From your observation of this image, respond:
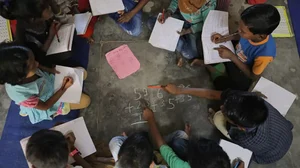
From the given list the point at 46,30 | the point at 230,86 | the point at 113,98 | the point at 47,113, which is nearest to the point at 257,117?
the point at 230,86

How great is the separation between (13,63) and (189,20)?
3.90 feet

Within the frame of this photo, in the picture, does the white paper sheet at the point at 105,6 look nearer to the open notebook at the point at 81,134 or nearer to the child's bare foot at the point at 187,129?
the open notebook at the point at 81,134

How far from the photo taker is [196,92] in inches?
80.7

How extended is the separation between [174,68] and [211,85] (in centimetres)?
29

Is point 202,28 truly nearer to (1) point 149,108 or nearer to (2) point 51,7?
(1) point 149,108

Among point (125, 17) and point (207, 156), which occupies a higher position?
point (125, 17)

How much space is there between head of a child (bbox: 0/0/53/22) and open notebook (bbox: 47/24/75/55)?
21 cm

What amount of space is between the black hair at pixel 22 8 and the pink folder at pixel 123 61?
638 millimetres

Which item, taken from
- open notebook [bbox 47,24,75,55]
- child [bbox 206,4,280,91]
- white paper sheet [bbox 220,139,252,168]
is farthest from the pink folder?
white paper sheet [bbox 220,139,252,168]

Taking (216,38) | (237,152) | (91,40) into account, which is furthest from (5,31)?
(237,152)

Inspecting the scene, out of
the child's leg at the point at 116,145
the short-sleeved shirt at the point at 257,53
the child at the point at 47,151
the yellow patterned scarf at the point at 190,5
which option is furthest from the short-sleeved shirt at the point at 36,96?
the short-sleeved shirt at the point at 257,53

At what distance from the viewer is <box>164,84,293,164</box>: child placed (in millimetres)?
1520

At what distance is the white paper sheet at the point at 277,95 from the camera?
2016 millimetres

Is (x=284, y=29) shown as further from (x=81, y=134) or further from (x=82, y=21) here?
(x=81, y=134)
